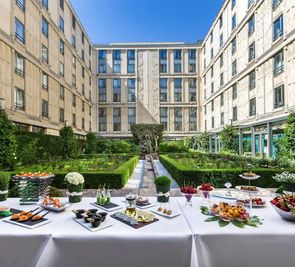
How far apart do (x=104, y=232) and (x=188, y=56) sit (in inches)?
1791

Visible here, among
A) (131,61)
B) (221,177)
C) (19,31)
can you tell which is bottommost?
(221,177)

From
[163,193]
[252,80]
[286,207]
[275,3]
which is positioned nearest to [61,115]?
[252,80]

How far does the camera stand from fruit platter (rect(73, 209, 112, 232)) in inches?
101

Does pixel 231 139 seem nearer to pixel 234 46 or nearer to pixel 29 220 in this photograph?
pixel 234 46

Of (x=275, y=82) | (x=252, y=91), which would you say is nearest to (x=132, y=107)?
(x=252, y=91)

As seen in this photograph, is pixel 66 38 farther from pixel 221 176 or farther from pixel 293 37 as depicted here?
pixel 221 176

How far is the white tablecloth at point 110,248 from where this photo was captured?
2330mm

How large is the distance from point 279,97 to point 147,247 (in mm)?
20078

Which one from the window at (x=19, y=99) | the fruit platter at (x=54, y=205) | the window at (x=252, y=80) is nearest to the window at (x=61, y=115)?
the window at (x=19, y=99)

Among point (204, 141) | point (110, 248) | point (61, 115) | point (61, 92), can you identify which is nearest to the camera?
point (110, 248)

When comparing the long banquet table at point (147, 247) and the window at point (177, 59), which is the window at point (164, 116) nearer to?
the window at point (177, 59)

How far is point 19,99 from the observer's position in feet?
59.8

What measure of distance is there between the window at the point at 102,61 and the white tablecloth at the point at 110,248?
44324mm

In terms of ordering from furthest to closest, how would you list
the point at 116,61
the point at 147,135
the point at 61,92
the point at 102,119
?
1. the point at 116,61
2. the point at 102,119
3. the point at 147,135
4. the point at 61,92
